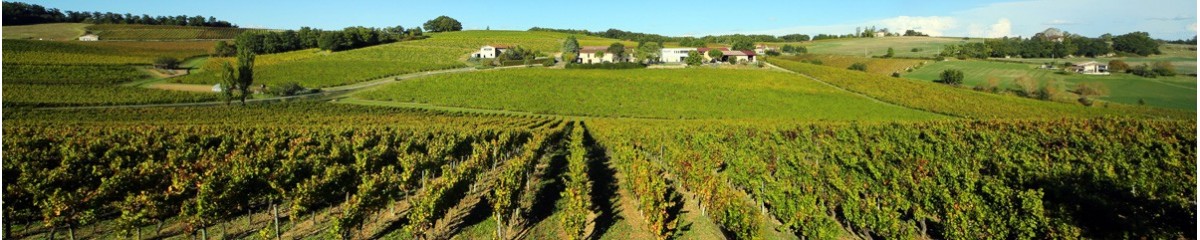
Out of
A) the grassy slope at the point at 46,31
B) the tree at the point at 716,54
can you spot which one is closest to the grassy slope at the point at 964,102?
the tree at the point at 716,54

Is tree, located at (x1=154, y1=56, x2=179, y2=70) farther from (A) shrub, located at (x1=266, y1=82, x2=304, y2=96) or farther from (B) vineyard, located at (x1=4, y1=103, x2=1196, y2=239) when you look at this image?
(B) vineyard, located at (x1=4, y1=103, x2=1196, y2=239)

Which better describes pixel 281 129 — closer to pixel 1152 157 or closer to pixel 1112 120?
pixel 1152 157

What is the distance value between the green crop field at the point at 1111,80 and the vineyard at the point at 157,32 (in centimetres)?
15323

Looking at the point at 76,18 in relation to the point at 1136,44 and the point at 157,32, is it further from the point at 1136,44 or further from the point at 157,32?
the point at 1136,44

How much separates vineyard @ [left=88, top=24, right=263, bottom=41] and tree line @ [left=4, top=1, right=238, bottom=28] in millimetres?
9110

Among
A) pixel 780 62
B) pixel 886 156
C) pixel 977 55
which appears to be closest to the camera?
pixel 886 156

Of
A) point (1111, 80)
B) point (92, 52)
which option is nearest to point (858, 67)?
point (1111, 80)

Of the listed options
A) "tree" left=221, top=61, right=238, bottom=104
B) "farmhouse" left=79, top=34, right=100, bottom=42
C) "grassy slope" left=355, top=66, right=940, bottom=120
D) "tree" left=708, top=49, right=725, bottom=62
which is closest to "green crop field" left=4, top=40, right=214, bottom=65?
"farmhouse" left=79, top=34, right=100, bottom=42

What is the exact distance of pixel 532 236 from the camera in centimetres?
2477

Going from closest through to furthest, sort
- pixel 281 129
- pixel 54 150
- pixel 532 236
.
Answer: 1. pixel 532 236
2. pixel 54 150
3. pixel 281 129

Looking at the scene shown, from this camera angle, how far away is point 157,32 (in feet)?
440

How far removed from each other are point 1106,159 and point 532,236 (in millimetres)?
35218

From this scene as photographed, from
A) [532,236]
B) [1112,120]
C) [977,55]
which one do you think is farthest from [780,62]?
[532,236]

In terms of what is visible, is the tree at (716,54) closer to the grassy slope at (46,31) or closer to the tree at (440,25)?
the tree at (440,25)
